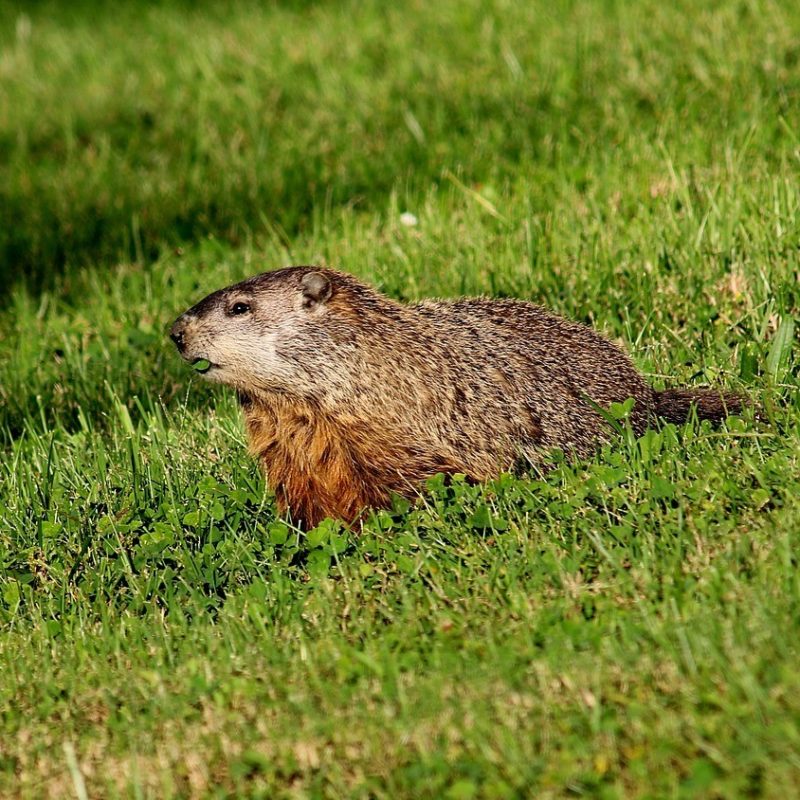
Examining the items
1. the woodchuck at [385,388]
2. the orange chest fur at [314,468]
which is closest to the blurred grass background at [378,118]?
the woodchuck at [385,388]

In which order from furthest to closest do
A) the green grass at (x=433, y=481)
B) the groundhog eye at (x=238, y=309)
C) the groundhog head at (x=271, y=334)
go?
the groundhog eye at (x=238, y=309), the groundhog head at (x=271, y=334), the green grass at (x=433, y=481)

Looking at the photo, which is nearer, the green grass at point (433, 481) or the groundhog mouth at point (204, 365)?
the green grass at point (433, 481)

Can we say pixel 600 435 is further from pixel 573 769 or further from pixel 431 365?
pixel 573 769

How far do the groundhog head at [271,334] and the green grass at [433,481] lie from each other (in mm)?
386

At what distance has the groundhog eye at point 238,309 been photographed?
464cm

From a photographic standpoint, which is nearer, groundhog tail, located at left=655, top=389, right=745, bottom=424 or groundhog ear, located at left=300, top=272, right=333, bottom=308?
groundhog tail, located at left=655, top=389, right=745, bottom=424

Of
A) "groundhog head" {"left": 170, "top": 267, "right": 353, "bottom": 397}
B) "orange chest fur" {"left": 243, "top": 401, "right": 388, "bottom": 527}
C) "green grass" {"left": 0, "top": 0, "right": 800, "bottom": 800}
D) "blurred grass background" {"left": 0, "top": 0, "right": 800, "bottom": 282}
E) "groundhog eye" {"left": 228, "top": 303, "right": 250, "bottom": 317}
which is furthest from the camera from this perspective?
"blurred grass background" {"left": 0, "top": 0, "right": 800, "bottom": 282}

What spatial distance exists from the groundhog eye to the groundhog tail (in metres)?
1.54

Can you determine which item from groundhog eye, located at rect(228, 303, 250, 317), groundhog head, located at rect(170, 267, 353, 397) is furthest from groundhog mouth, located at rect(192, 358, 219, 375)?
groundhog eye, located at rect(228, 303, 250, 317)

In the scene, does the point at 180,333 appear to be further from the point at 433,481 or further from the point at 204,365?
the point at 433,481

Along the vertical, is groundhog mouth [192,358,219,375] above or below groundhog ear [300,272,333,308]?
below

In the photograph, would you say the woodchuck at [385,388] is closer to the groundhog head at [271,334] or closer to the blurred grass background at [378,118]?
the groundhog head at [271,334]

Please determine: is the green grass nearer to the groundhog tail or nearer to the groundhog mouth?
the groundhog tail

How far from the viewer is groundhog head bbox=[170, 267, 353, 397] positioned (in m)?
4.53
